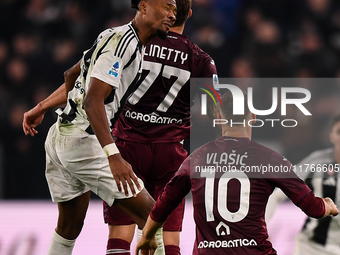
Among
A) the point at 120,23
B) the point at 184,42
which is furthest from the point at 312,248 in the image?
the point at 120,23

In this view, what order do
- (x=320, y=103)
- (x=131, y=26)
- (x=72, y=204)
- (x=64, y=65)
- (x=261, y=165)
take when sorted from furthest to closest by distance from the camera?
1. (x=64, y=65)
2. (x=320, y=103)
3. (x=72, y=204)
4. (x=131, y=26)
5. (x=261, y=165)

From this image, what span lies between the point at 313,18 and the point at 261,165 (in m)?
5.15

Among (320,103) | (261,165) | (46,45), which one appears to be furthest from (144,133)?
(46,45)

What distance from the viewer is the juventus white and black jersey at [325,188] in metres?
3.53

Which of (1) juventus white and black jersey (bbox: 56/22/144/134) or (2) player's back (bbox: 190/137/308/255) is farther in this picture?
(1) juventus white and black jersey (bbox: 56/22/144/134)

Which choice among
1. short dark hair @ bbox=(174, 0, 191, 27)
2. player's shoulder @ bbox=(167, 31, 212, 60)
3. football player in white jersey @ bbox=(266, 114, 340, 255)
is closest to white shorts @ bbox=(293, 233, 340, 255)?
football player in white jersey @ bbox=(266, 114, 340, 255)

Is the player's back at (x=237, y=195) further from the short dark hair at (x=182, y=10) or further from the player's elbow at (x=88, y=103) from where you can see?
the short dark hair at (x=182, y=10)

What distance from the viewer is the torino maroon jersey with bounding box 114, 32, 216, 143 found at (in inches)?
138

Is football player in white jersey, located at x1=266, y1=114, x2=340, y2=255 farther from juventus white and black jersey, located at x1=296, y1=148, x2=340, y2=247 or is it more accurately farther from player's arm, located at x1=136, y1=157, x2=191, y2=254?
player's arm, located at x1=136, y1=157, x2=191, y2=254

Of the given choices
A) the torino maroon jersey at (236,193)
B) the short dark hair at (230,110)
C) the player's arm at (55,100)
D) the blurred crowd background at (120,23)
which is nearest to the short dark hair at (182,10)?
the player's arm at (55,100)

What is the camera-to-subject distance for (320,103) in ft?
20.5

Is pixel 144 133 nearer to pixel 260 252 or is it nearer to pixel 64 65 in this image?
pixel 260 252

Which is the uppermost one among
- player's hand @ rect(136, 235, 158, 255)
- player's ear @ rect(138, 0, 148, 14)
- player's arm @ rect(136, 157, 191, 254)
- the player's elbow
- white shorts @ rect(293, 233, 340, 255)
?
player's ear @ rect(138, 0, 148, 14)

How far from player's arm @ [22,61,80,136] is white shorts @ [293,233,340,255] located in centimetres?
180
